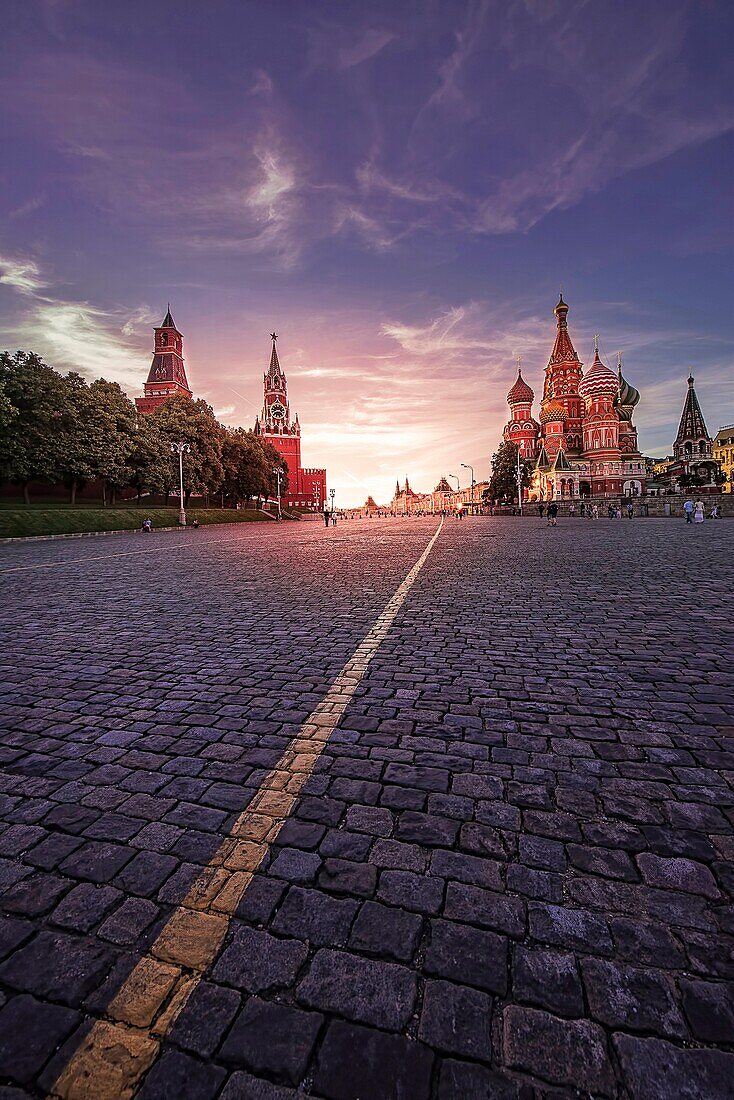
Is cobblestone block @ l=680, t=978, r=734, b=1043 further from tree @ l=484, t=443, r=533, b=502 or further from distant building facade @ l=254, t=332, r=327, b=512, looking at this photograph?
distant building facade @ l=254, t=332, r=327, b=512

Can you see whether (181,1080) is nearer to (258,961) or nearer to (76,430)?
(258,961)

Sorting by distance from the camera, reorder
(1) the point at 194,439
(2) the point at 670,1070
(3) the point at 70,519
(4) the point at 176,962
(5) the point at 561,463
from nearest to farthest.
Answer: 1. (2) the point at 670,1070
2. (4) the point at 176,962
3. (3) the point at 70,519
4. (1) the point at 194,439
5. (5) the point at 561,463

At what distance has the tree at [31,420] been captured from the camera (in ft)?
118

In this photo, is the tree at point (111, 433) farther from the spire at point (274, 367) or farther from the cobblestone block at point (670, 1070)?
the spire at point (274, 367)

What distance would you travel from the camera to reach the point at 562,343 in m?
100

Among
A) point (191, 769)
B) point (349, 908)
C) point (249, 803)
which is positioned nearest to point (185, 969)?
point (349, 908)

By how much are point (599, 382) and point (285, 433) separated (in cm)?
8474

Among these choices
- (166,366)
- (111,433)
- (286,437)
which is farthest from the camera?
(286,437)

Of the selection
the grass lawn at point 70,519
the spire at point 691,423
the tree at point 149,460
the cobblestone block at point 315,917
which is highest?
the spire at point 691,423

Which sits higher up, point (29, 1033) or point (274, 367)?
point (274, 367)

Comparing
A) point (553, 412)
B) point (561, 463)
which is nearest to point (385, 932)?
point (561, 463)

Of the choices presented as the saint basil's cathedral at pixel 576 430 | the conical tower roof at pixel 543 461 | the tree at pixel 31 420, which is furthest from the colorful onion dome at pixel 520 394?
the tree at pixel 31 420

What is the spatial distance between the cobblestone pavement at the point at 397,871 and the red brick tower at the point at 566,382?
309 feet

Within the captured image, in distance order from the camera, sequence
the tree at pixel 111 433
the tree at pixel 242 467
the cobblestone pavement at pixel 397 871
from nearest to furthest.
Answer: the cobblestone pavement at pixel 397 871 → the tree at pixel 111 433 → the tree at pixel 242 467
